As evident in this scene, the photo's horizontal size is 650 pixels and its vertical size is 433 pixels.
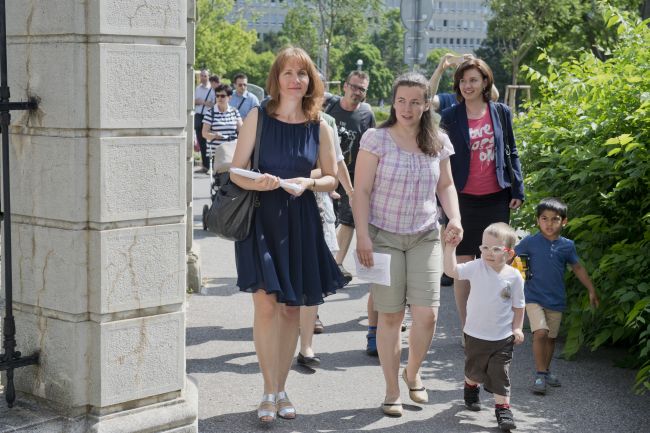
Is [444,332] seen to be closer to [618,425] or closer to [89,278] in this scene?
[618,425]

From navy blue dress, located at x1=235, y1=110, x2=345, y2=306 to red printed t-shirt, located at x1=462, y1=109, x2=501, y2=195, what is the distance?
175 cm

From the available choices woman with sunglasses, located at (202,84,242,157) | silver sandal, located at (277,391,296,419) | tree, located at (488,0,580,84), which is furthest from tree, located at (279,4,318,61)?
silver sandal, located at (277,391,296,419)

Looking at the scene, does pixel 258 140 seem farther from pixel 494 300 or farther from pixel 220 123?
pixel 220 123

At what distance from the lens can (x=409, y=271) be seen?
599 cm

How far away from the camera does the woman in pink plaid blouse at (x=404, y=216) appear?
595cm

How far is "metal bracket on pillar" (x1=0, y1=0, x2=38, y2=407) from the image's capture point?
4656 mm

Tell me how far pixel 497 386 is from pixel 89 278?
7.64 feet

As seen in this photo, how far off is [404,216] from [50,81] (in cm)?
217

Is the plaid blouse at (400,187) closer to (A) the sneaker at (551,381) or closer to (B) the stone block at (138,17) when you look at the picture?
(A) the sneaker at (551,381)

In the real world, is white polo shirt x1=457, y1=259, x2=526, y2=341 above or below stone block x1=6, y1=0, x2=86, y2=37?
below

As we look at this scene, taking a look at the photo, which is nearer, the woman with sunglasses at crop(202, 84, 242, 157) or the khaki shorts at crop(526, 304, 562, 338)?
the khaki shorts at crop(526, 304, 562, 338)

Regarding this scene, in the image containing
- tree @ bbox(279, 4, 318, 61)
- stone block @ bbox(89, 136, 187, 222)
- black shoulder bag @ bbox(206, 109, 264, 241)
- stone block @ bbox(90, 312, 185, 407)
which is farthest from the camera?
tree @ bbox(279, 4, 318, 61)

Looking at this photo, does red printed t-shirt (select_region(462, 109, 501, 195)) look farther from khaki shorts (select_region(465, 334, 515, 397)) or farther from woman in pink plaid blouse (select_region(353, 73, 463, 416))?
khaki shorts (select_region(465, 334, 515, 397))

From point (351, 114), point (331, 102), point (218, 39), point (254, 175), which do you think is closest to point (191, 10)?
point (331, 102)
